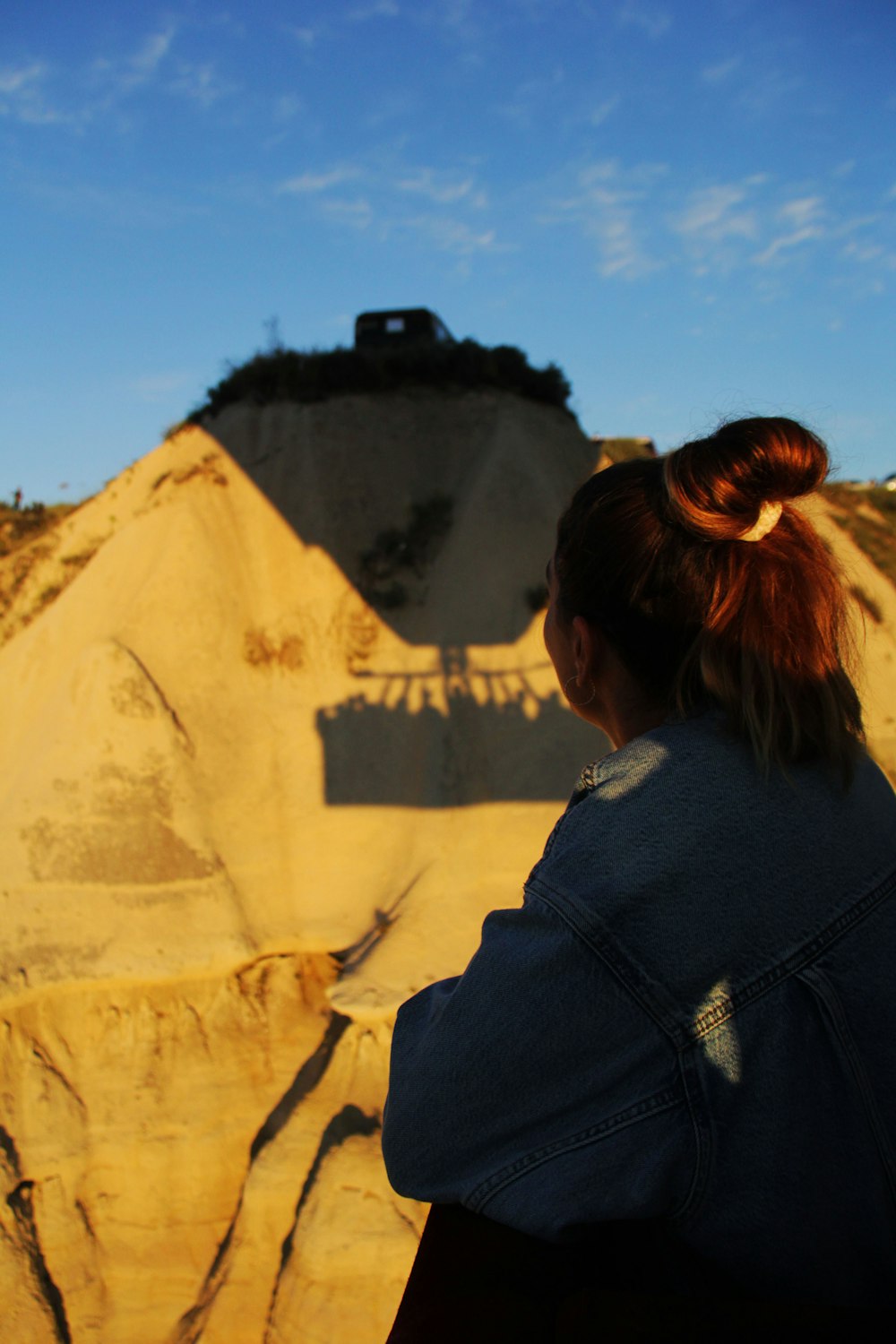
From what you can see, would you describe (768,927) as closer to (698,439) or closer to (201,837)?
(698,439)

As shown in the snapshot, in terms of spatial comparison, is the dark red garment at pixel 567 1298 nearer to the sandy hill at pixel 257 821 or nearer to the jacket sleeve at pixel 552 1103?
the jacket sleeve at pixel 552 1103

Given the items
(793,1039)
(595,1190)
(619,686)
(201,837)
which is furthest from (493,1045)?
(201,837)

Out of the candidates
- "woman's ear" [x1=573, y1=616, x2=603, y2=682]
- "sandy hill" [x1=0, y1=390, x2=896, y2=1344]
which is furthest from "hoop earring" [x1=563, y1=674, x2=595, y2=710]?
"sandy hill" [x1=0, y1=390, x2=896, y2=1344]

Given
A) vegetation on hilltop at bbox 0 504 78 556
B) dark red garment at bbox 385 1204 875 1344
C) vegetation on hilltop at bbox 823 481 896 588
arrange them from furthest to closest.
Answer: vegetation on hilltop at bbox 823 481 896 588 → vegetation on hilltop at bbox 0 504 78 556 → dark red garment at bbox 385 1204 875 1344

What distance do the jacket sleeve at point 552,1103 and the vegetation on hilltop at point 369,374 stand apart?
10.3 m

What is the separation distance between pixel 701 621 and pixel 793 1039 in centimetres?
56

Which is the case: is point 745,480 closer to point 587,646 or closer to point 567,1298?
point 587,646

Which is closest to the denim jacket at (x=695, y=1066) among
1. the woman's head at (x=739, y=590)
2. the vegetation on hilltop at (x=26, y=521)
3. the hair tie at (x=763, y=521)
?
the woman's head at (x=739, y=590)

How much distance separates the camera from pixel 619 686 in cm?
141

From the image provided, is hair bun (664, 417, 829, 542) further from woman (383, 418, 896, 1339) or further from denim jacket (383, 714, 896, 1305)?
denim jacket (383, 714, 896, 1305)

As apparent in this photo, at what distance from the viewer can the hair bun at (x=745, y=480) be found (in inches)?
48.7

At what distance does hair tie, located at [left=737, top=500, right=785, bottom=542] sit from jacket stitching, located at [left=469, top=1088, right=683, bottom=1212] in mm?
731

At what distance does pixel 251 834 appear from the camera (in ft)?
26.1

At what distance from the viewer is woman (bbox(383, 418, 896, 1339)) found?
0.99 m
